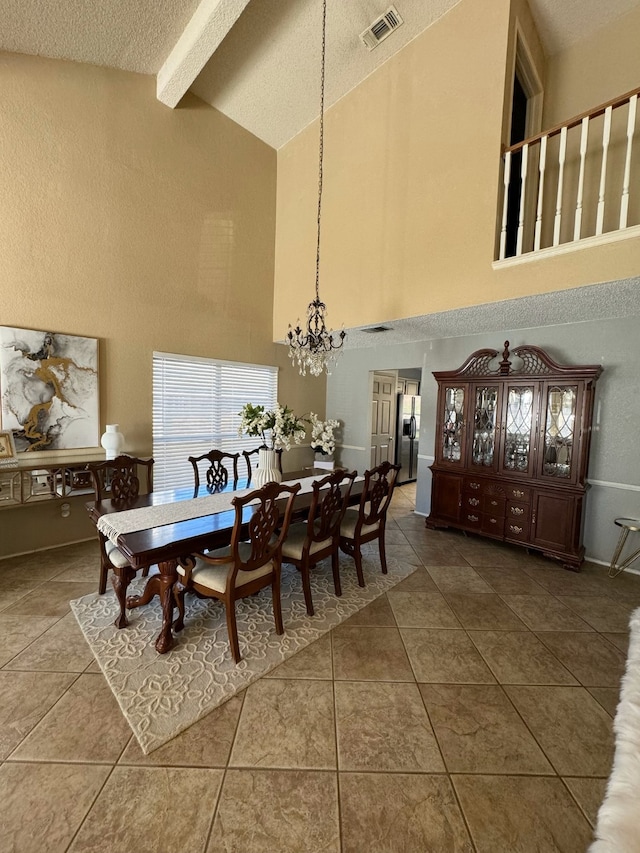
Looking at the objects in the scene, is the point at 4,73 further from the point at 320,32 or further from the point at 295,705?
the point at 295,705

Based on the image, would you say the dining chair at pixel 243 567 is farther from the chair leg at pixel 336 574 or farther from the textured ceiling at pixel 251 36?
the textured ceiling at pixel 251 36

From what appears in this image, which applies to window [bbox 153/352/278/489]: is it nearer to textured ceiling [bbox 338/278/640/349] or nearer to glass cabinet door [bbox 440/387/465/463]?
textured ceiling [bbox 338/278/640/349]

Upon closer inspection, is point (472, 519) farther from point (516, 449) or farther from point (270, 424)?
point (270, 424)

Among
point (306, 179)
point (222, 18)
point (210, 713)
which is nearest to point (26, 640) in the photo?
point (210, 713)

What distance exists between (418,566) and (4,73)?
18.7 feet

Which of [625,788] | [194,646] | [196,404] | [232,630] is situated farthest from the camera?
[196,404]

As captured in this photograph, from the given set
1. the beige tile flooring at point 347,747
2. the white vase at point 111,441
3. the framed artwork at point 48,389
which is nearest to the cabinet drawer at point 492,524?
the beige tile flooring at point 347,747

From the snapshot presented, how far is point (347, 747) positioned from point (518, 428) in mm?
3354

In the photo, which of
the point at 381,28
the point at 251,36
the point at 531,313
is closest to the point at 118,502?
the point at 531,313

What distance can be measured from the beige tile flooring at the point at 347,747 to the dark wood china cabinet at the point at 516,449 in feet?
3.72

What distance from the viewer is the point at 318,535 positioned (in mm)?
2695

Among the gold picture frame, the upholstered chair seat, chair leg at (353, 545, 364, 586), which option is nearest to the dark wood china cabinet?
chair leg at (353, 545, 364, 586)

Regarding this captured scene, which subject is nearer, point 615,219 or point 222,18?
point 222,18

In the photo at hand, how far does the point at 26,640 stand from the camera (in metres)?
2.23
